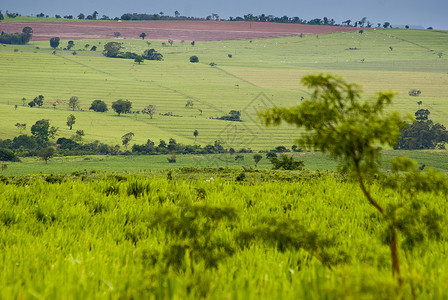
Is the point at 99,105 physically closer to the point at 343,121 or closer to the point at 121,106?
the point at 121,106

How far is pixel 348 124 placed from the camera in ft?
13.1

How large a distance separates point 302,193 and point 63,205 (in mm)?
5059

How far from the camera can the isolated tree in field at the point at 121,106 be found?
618 feet

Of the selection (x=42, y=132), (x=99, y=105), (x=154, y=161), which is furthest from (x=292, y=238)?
(x=99, y=105)

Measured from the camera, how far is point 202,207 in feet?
17.1

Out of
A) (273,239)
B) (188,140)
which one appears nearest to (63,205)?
(273,239)

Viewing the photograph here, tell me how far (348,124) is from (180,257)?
249 cm

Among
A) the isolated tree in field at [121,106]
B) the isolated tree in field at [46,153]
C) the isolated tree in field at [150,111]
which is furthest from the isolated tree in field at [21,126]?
the isolated tree in field at [150,111]

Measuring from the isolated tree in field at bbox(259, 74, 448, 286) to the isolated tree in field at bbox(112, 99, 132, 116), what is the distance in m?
190

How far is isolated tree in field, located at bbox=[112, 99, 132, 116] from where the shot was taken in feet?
618

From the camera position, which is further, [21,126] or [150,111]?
[150,111]

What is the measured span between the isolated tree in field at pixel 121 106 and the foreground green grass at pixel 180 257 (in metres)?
184

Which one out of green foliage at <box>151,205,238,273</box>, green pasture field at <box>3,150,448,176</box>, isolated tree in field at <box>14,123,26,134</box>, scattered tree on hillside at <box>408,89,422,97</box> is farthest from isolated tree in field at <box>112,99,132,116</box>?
green foliage at <box>151,205,238,273</box>

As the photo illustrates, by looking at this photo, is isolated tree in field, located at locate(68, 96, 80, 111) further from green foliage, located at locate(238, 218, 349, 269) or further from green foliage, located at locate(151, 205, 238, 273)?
green foliage, located at locate(151, 205, 238, 273)
